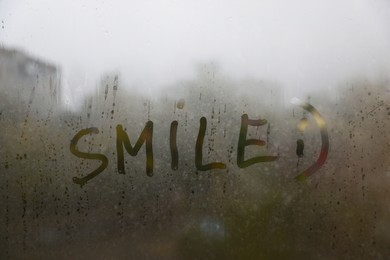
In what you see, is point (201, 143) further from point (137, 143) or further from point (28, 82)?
point (28, 82)

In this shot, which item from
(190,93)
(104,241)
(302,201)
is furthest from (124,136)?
(302,201)

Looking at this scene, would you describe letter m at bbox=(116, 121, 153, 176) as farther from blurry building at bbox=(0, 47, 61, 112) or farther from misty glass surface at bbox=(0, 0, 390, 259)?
blurry building at bbox=(0, 47, 61, 112)

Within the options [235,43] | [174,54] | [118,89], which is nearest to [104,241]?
[118,89]

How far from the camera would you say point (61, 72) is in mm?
1738

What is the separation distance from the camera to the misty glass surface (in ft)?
5.62

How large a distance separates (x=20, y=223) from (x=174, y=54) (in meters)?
0.84

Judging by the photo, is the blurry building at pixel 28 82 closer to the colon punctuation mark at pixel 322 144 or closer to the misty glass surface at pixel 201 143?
the misty glass surface at pixel 201 143

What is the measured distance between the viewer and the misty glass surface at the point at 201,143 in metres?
1.71

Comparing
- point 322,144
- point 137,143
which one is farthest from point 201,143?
point 322,144

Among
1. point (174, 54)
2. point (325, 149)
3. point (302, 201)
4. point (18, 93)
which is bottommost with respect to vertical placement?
point (302, 201)

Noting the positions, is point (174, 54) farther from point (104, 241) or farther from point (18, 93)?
point (104, 241)

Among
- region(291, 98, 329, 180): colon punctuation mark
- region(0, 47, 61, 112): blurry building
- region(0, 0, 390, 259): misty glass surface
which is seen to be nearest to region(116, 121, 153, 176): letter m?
region(0, 0, 390, 259): misty glass surface

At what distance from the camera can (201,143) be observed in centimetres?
171

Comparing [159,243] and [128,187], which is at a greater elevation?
[128,187]
